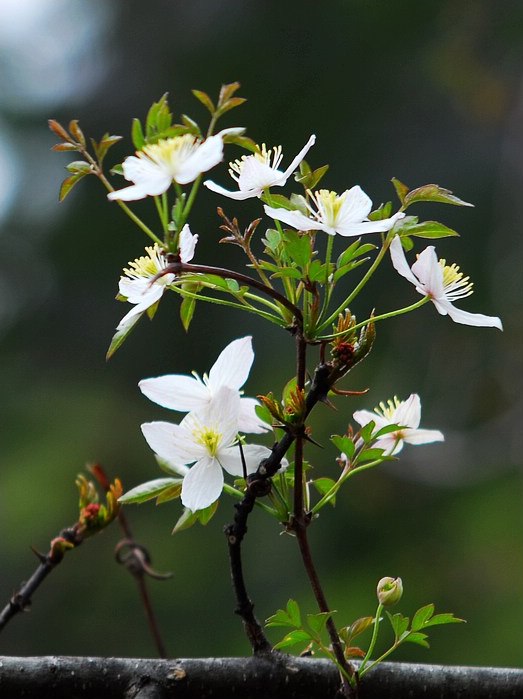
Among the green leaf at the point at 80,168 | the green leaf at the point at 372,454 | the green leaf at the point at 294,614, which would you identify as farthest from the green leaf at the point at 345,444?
the green leaf at the point at 80,168

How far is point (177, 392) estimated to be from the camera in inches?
22.4

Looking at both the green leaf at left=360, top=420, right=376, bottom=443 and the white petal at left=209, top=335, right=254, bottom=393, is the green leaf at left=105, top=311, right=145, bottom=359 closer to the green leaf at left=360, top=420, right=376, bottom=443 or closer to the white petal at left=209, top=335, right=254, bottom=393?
the white petal at left=209, top=335, right=254, bottom=393

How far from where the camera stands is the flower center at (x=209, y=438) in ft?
1.82

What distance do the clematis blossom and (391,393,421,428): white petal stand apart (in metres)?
0.24

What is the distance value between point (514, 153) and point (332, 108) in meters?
0.97

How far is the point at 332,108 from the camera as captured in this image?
409 centimetres

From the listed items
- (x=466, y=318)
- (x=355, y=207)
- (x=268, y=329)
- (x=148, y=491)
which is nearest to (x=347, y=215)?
(x=355, y=207)

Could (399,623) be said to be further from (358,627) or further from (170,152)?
(170,152)

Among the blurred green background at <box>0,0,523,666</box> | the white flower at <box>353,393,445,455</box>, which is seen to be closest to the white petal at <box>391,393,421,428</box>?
the white flower at <box>353,393,445,455</box>

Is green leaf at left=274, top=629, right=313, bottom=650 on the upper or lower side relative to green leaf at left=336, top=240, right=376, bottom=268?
lower

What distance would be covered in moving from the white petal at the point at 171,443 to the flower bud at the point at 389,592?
16 centimetres

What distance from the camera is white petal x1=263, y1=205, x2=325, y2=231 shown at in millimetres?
518

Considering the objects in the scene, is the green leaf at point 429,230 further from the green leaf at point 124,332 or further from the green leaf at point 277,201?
the green leaf at point 124,332

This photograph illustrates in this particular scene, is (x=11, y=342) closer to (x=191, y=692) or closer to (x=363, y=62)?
(x=363, y=62)
